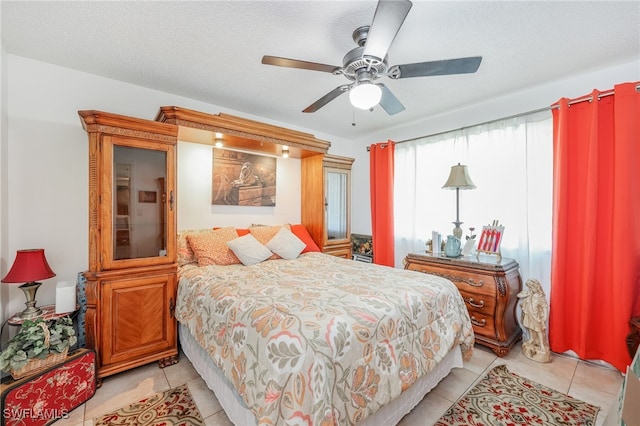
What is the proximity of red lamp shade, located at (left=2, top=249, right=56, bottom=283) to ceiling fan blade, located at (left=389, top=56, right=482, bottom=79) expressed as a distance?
107 inches

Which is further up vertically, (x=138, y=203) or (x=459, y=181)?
(x=459, y=181)

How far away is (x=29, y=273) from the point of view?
180 centimetres

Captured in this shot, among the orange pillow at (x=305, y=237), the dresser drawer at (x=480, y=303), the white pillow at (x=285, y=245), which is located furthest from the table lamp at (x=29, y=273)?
the dresser drawer at (x=480, y=303)

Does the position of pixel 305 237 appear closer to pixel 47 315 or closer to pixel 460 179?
pixel 460 179

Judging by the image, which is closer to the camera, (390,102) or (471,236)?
(390,102)

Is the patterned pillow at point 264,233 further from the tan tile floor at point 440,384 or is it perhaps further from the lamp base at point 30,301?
the lamp base at point 30,301

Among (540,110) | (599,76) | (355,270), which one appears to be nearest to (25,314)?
(355,270)

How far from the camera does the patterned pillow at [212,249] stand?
2477mm

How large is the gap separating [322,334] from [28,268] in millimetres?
2093

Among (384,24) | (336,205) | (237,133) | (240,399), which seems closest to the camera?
(384,24)

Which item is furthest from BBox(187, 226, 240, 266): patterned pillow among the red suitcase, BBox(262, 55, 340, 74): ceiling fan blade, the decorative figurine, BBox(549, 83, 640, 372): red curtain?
BBox(549, 83, 640, 372): red curtain

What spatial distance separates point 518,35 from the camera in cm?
182

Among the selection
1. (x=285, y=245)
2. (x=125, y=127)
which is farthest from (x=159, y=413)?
(x=125, y=127)

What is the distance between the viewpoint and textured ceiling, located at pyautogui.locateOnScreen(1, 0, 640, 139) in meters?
1.58
